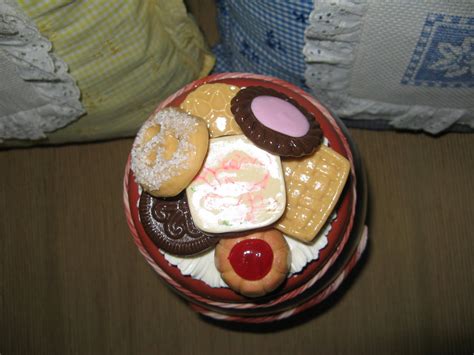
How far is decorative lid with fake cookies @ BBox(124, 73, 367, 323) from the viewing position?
52 centimetres

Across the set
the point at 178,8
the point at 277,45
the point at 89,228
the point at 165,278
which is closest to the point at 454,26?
the point at 277,45

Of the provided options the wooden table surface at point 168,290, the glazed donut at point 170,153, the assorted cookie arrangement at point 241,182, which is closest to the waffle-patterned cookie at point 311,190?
the assorted cookie arrangement at point 241,182

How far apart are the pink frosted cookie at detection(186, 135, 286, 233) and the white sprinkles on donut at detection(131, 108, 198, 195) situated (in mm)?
46

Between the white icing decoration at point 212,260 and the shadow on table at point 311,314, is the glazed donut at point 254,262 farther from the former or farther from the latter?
the shadow on table at point 311,314

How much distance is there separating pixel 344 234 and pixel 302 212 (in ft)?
0.37

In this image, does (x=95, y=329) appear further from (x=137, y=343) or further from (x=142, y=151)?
(x=142, y=151)

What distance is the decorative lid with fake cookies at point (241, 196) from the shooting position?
52cm

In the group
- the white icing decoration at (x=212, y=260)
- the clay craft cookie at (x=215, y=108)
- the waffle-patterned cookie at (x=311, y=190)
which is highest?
the clay craft cookie at (x=215, y=108)

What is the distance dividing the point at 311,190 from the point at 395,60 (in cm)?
29

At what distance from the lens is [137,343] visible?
103 cm

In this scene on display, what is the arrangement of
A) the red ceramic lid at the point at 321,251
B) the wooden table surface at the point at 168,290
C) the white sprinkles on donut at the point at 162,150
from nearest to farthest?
the white sprinkles on donut at the point at 162,150
the red ceramic lid at the point at 321,251
the wooden table surface at the point at 168,290

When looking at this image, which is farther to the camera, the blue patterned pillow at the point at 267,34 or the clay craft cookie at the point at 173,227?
the blue patterned pillow at the point at 267,34

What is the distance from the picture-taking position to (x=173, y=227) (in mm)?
569

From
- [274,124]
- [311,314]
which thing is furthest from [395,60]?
[311,314]
